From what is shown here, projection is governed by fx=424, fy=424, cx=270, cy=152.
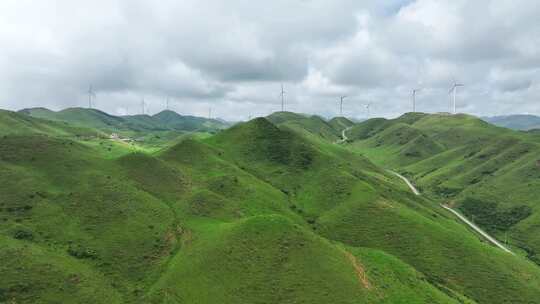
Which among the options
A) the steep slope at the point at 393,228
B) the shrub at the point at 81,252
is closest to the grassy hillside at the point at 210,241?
the shrub at the point at 81,252

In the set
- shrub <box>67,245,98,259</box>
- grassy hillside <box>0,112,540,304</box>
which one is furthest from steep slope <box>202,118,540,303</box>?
shrub <box>67,245,98,259</box>

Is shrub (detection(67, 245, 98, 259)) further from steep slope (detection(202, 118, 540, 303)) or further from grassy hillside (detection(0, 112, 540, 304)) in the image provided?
steep slope (detection(202, 118, 540, 303))

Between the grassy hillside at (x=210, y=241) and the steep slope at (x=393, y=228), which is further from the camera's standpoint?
the steep slope at (x=393, y=228)

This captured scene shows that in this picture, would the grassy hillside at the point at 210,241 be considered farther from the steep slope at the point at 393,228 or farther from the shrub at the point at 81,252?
the steep slope at the point at 393,228

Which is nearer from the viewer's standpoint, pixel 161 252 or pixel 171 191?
pixel 161 252

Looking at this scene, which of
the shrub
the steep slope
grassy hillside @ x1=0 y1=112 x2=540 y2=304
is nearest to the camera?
grassy hillside @ x1=0 y1=112 x2=540 y2=304

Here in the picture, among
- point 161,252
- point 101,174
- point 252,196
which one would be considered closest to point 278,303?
point 161,252

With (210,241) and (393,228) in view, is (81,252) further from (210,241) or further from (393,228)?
(393,228)

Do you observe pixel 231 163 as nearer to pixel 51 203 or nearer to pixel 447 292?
pixel 51 203
